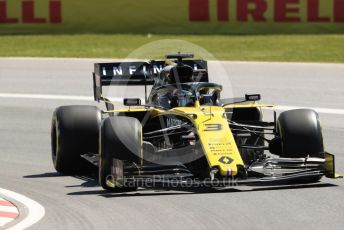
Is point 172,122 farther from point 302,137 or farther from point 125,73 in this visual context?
point 125,73

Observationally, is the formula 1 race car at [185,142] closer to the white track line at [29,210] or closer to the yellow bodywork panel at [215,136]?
the yellow bodywork panel at [215,136]

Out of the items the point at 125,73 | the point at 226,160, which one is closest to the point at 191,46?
the point at 125,73

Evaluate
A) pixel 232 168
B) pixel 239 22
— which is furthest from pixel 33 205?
pixel 239 22

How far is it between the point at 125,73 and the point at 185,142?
2592mm

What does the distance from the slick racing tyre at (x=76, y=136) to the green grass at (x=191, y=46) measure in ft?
42.4

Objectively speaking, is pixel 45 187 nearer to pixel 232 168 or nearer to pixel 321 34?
pixel 232 168

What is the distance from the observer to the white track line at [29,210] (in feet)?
28.8

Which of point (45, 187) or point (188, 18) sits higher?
point (188, 18)

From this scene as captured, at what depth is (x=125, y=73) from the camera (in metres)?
13.2

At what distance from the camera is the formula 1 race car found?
1034cm

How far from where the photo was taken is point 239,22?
94.2 feet

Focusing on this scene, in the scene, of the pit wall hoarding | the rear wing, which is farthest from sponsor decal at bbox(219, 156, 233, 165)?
the pit wall hoarding

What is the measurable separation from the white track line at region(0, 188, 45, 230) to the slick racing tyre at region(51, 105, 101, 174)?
1082 millimetres

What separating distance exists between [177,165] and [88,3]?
62.5 ft
